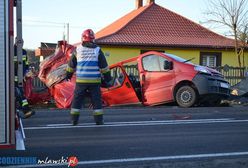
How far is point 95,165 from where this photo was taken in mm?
5617

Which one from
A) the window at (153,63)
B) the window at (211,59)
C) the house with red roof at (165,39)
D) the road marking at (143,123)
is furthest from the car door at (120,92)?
the window at (211,59)

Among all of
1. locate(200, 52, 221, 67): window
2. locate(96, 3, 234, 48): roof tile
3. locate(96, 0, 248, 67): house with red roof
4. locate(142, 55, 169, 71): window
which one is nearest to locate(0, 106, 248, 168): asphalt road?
locate(142, 55, 169, 71): window

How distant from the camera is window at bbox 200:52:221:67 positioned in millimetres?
29969

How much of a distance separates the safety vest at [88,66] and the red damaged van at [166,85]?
440 cm

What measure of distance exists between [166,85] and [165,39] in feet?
56.3

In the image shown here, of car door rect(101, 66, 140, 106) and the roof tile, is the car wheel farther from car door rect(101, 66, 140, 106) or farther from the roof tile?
the roof tile

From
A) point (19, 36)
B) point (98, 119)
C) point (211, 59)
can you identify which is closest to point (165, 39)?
point (211, 59)

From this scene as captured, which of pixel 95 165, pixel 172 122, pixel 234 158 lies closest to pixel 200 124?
pixel 172 122

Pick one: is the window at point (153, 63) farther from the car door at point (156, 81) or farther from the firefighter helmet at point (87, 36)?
the firefighter helmet at point (87, 36)

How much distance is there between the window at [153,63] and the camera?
1302 centimetres

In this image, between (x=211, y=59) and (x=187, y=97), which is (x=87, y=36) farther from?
(x=211, y=59)

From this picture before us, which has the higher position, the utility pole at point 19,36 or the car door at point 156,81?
the utility pole at point 19,36

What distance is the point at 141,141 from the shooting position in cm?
712

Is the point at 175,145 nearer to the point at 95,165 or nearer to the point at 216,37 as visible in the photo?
the point at 95,165
